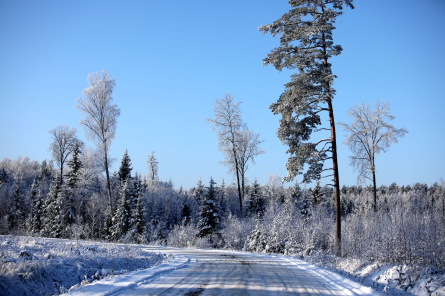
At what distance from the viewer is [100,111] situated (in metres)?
27.9

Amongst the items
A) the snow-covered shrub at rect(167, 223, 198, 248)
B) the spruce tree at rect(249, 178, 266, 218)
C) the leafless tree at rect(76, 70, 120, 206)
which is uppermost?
the leafless tree at rect(76, 70, 120, 206)

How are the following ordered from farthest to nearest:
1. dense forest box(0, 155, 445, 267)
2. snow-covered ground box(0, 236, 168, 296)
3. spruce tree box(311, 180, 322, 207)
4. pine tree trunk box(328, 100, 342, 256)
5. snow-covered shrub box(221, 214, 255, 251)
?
spruce tree box(311, 180, 322, 207)
snow-covered shrub box(221, 214, 255, 251)
pine tree trunk box(328, 100, 342, 256)
dense forest box(0, 155, 445, 267)
snow-covered ground box(0, 236, 168, 296)

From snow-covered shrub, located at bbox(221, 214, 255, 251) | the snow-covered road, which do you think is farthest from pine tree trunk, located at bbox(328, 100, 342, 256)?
snow-covered shrub, located at bbox(221, 214, 255, 251)

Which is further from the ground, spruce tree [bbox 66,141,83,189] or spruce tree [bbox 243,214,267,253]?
spruce tree [bbox 66,141,83,189]

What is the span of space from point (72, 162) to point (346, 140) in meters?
38.3

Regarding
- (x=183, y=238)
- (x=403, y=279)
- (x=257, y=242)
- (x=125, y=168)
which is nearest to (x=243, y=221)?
(x=257, y=242)

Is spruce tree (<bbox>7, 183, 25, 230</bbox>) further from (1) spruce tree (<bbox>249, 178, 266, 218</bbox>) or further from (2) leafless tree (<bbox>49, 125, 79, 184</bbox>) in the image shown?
(1) spruce tree (<bbox>249, 178, 266, 218</bbox>)

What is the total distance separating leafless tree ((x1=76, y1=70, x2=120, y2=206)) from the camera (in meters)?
27.4

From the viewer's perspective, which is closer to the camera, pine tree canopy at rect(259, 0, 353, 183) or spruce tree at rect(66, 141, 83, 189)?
pine tree canopy at rect(259, 0, 353, 183)

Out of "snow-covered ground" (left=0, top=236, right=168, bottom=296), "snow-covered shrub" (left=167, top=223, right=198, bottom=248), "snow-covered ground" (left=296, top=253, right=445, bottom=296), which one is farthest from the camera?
"snow-covered shrub" (left=167, top=223, right=198, bottom=248)

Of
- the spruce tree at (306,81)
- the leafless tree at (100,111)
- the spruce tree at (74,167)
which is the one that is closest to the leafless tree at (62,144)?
the spruce tree at (74,167)

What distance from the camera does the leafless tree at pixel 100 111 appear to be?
2739 centimetres

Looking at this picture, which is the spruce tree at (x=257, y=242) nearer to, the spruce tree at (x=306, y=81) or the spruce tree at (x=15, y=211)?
the spruce tree at (x=306, y=81)

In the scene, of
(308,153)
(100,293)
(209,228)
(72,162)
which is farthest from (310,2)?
(72,162)
